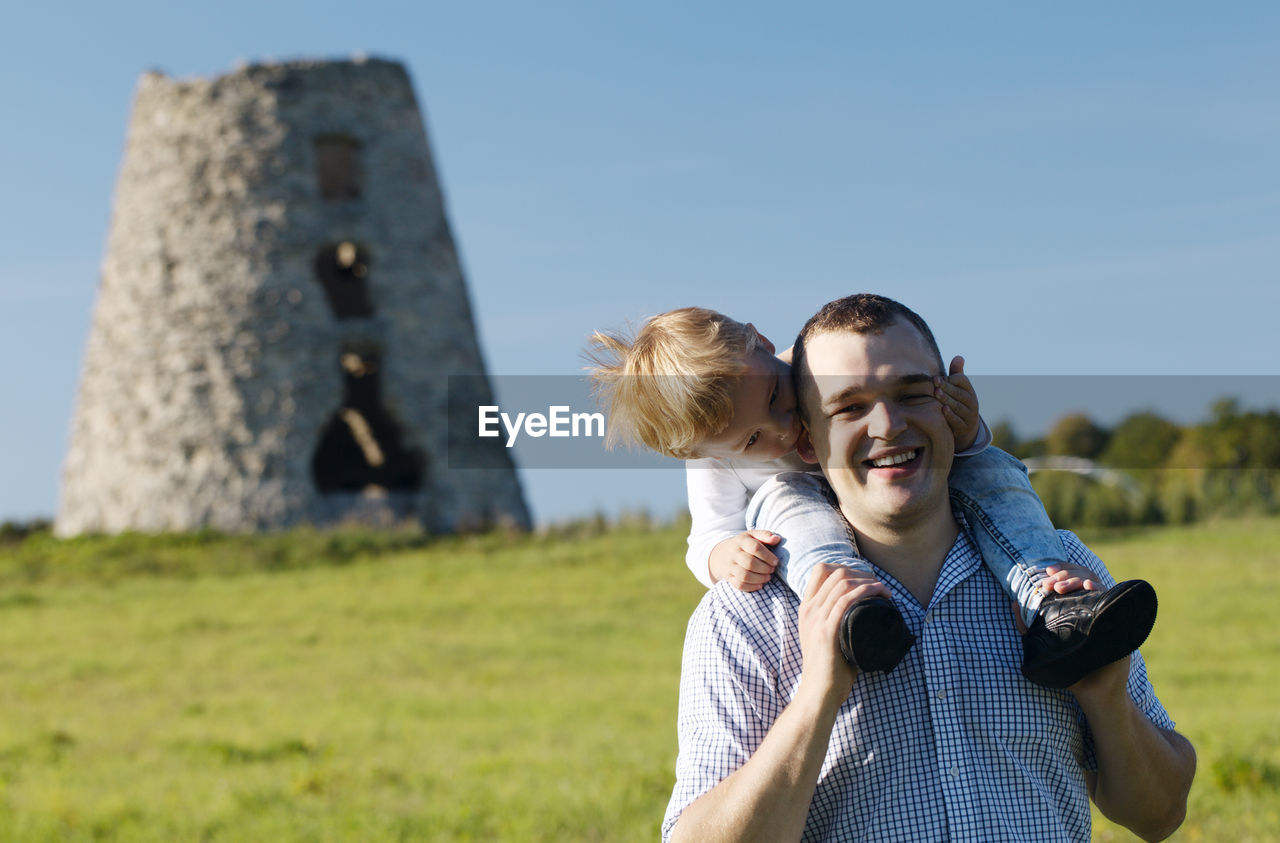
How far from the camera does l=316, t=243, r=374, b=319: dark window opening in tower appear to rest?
78.3 ft

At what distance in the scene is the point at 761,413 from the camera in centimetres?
301

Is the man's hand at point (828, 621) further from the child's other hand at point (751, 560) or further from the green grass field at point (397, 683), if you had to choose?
the green grass field at point (397, 683)

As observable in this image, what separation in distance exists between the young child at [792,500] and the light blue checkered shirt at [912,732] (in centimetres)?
10

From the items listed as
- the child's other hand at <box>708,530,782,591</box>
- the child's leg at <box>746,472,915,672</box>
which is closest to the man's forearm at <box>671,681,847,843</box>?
the child's leg at <box>746,472,915,672</box>

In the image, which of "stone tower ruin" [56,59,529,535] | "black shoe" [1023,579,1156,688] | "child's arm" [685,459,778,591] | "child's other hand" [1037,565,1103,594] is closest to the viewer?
"black shoe" [1023,579,1156,688]

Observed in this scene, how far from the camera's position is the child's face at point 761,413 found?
9.73 feet

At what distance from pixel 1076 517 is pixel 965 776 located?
73.3 ft

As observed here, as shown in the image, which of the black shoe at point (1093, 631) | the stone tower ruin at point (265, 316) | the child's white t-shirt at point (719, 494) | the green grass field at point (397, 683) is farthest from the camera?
the stone tower ruin at point (265, 316)

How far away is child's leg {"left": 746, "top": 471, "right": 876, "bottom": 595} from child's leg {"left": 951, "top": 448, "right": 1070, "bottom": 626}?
1.01 feet

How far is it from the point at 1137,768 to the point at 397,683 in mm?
8905

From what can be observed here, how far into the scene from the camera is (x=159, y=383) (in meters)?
21.5

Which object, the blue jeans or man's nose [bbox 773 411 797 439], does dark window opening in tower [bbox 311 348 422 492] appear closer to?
man's nose [bbox 773 411 797 439]

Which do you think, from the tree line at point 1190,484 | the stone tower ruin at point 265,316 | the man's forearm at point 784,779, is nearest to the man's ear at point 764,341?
the man's forearm at point 784,779

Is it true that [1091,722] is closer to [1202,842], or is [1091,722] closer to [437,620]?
[1202,842]
